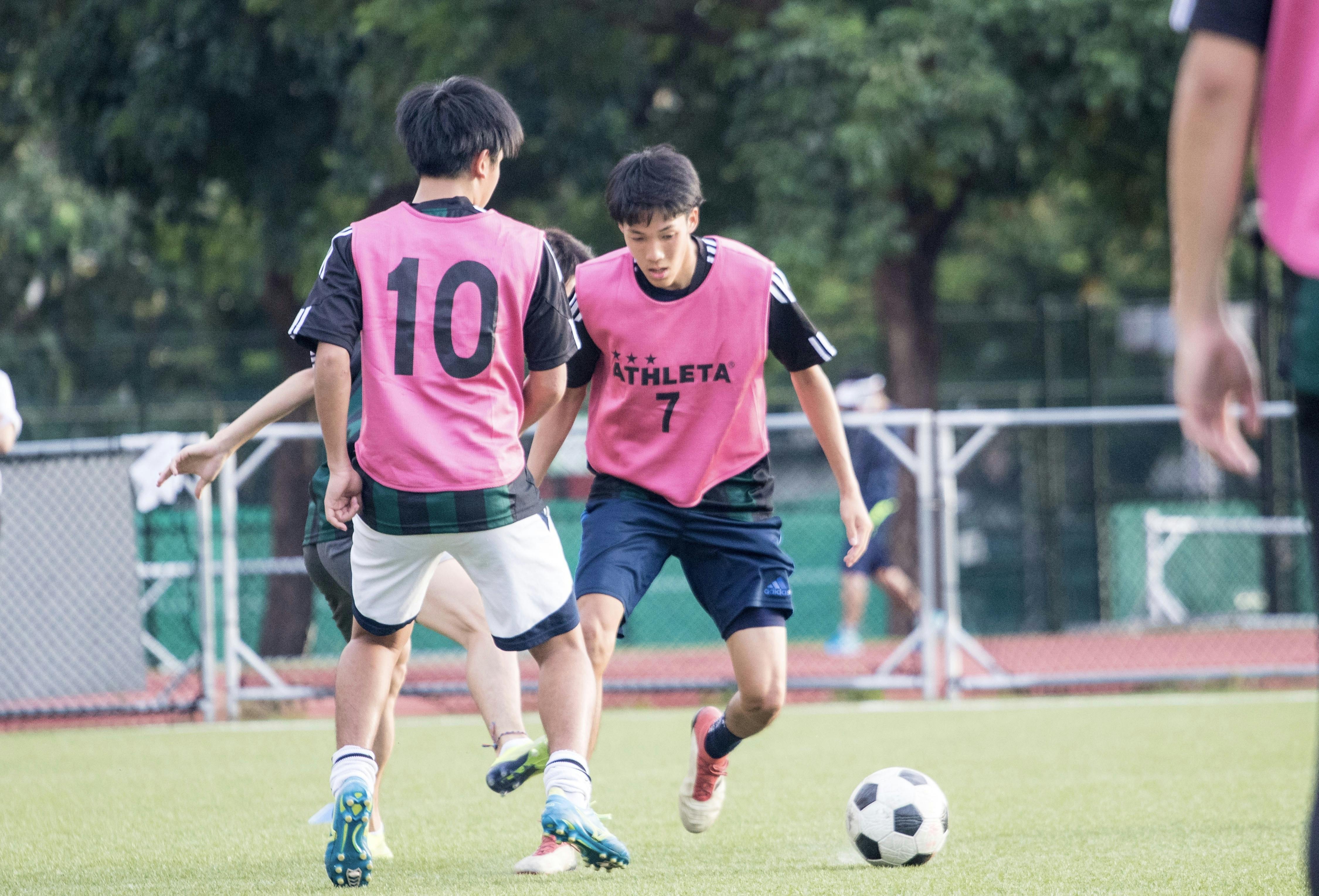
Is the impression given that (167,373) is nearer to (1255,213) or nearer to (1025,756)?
(1025,756)

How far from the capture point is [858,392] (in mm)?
12875

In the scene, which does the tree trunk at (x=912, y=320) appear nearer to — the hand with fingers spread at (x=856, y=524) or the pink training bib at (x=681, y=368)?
the hand with fingers spread at (x=856, y=524)

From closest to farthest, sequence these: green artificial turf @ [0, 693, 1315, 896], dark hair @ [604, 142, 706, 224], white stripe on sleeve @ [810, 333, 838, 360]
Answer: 1. green artificial turf @ [0, 693, 1315, 896]
2. dark hair @ [604, 142, 706, 224]
3. white stripe on sleeve @ [810, 333, 838, 360]

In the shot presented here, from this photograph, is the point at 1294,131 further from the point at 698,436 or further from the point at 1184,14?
the point at 698,436

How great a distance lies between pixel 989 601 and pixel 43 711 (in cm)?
980

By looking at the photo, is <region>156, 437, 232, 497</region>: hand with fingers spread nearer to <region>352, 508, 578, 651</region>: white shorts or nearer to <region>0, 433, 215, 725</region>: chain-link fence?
<region>352, 508, 578, 651</region>: white shorts

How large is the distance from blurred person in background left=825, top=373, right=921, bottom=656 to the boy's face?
6442 mm

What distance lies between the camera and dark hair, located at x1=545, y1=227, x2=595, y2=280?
532 centimetres

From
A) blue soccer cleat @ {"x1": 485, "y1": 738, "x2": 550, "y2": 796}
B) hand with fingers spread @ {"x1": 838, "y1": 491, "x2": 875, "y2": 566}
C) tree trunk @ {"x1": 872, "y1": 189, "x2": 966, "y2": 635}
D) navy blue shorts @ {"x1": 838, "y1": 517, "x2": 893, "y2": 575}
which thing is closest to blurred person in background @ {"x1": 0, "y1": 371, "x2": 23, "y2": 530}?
blue soccer cleat @ {"x1": 485, "y1": 738, "x2": 550, "y2": 796}

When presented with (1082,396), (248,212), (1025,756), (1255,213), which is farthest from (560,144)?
(1255,213)

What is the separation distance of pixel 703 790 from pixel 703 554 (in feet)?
2.52

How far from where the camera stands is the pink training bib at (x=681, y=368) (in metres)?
4.83

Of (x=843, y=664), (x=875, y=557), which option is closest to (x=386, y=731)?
(x=843, y=664)

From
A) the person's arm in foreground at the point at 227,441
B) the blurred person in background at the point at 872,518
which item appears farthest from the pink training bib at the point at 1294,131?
the blurred person in background at the point at 872,518
